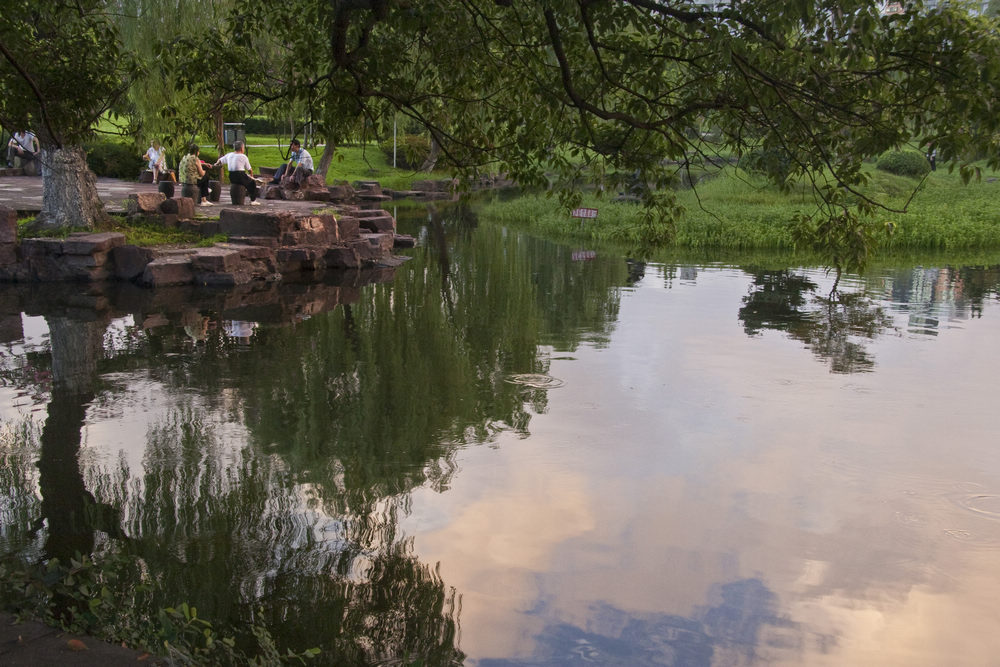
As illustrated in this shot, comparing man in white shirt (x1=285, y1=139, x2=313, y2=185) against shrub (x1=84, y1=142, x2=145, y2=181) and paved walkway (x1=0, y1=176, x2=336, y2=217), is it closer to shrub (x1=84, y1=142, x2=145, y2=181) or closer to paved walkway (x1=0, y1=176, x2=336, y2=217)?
paved walkway (x1=0, y1=176, x2=336, y2=217)

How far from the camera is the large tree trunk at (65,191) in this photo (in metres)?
16.1

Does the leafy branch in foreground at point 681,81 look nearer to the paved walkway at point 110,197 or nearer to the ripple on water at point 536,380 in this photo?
the ripple on water at point 536,380

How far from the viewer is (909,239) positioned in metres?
21.9

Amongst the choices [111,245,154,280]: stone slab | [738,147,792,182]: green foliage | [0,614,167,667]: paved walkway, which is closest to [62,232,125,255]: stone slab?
[111,245,154,280]: stone slab

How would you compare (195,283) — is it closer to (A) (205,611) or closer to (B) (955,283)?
(A) (205,611)

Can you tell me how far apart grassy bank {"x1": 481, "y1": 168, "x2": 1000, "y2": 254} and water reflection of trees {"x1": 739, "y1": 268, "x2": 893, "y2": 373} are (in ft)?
7.84

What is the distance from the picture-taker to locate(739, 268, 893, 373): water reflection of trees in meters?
11.6

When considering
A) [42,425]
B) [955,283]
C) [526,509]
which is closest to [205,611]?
[526,509]

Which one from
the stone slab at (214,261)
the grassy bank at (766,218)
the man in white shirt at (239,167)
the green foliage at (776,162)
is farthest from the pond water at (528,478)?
the man in white shirt at (239,167)

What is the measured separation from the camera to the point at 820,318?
13703 millimetres

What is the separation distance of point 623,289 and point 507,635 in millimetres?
11360

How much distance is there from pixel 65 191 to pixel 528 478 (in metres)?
12.4

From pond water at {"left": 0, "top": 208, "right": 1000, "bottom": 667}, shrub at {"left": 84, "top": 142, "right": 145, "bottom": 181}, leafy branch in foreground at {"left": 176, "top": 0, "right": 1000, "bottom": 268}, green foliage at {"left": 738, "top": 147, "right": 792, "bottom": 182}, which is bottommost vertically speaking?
pond water at {"left": 0, "top": 208, "right": 1000, "bottom": 667}

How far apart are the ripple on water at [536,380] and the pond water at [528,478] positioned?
5cm
